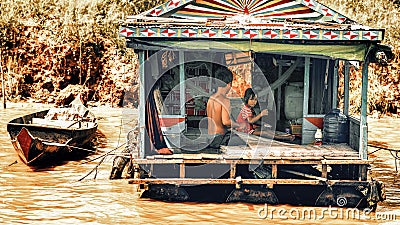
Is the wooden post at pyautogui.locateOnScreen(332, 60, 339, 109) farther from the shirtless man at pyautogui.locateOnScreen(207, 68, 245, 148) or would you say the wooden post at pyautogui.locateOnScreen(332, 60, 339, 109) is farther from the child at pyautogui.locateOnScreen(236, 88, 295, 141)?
the shirtless man at pyautogui.locateOnScreen(207, 68, 245, 148)

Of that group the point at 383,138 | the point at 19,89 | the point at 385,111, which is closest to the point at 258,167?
the point at 383,138

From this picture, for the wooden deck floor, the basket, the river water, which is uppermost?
the basket

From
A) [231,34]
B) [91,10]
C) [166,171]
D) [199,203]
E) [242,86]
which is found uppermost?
[91,10]

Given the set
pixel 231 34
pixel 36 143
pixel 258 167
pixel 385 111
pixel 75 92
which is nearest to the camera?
pixel 231 34

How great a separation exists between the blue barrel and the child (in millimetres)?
717

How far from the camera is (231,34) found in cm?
920

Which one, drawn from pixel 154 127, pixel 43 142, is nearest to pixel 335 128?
pixel 154 127

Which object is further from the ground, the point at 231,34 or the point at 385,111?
the point at 231,34

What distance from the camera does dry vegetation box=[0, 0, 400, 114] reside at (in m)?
25.7

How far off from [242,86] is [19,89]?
1501 cm

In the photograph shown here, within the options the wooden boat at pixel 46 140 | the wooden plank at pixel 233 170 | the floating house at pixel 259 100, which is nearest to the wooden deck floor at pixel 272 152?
the floating house at pixel 259 100

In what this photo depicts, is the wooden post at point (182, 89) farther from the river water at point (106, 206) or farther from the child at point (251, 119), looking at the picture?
the river water at point (106, 206)

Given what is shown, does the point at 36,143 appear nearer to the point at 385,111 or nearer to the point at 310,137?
the point at 310,137

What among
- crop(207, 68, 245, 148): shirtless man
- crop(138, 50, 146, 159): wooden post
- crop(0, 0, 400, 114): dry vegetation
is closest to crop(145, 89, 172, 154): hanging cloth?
crop(138, 50, 146, 159): wooden post
